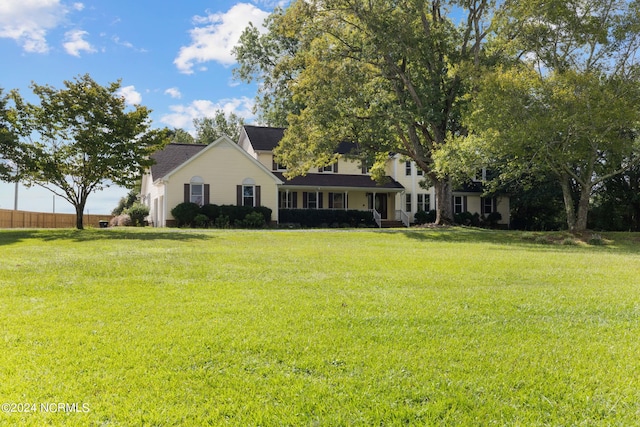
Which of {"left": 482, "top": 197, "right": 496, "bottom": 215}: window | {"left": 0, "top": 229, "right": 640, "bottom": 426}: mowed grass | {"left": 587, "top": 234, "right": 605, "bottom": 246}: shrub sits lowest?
{"left": 0, "top": 229, "right": 640, "bottom": 426}: mowed grass

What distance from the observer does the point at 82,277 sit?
7691 mm

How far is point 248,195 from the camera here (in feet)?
91.7

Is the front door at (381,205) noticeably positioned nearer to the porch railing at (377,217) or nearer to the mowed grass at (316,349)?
the porch railing at (377,217)

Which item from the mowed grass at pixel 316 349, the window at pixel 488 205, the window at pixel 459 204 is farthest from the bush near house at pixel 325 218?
the mowed grass at pixel 316 349

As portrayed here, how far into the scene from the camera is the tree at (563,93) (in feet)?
55.1

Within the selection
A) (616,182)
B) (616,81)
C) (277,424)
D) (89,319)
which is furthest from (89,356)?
(616,182)

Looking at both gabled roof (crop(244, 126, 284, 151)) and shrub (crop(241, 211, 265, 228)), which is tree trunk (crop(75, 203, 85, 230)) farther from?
gabled roof (crop(244, 126, 284, 151))

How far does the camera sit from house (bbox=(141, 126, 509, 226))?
1061 inches

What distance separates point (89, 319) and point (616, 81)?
69.3ft

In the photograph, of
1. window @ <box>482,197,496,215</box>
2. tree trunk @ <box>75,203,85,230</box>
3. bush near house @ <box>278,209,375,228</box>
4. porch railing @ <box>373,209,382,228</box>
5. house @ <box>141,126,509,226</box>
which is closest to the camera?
tree trunk @ <box>75,203,85,230</box>

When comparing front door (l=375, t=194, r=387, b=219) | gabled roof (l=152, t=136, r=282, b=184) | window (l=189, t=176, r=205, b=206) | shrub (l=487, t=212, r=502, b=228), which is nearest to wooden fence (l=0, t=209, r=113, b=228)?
gabled roof (l=152, t=136, r=282, b=184)

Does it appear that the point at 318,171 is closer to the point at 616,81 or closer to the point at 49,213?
the point at 616,81

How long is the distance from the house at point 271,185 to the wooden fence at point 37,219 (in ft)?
22.2

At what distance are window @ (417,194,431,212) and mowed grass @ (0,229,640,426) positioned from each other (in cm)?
2672
